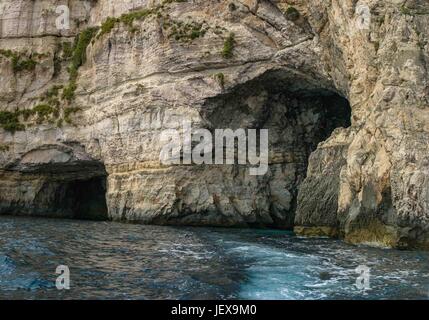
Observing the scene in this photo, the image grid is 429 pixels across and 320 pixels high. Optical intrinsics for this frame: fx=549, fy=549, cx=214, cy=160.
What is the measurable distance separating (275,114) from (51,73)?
17.6 m

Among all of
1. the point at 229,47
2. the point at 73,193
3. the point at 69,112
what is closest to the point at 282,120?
the point at 229,47

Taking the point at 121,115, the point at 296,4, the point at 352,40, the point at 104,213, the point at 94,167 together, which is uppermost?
the point at 296,4

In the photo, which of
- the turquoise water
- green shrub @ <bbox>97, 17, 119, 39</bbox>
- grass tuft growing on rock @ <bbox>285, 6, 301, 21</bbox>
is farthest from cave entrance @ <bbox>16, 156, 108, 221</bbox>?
grass tuft growing on rock @ <bbox>285, 6, 301, 21</bbox>

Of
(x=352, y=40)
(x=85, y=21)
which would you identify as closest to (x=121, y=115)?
(x=85, y=21)

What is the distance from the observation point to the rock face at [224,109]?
73.2ft

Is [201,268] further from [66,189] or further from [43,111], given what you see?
[66,189]

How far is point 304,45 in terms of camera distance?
30641 millimetres

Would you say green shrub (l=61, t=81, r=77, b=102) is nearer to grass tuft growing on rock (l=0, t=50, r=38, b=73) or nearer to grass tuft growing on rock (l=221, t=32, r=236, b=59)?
grass tuft growing on rock (l=0, t=50, r=38, b=73)

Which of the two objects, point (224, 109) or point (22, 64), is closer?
point (224, 109)

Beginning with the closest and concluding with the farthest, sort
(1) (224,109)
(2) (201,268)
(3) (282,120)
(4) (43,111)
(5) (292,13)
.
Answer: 1. (2) (201,268)
2. (5) (292,13)
3. (1) (224,109)
4. (3) (282,120)
5. (4) (43,111)

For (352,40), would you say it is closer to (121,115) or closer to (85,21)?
(121,115)

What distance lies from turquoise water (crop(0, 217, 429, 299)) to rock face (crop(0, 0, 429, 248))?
3725 mm

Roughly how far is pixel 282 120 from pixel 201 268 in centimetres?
1963

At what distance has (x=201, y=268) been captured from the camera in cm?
1666
